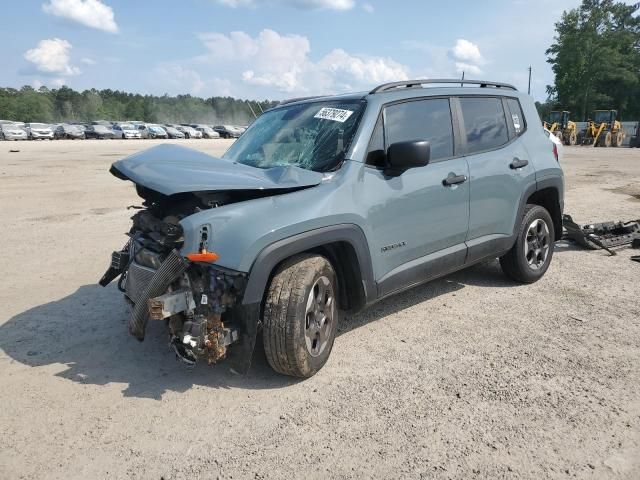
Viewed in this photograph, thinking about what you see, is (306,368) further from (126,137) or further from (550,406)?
(126,137)

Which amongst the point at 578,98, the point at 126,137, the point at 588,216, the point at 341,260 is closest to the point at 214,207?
the point at 341,260

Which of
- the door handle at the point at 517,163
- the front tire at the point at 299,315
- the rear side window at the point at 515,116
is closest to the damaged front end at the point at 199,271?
the front tire at the point at 299,315

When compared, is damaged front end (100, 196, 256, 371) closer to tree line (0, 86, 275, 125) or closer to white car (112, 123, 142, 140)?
white car (112, 123, 142, 140)

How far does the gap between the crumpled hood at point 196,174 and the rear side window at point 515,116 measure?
2.53m

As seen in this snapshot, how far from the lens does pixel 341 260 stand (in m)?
3.59

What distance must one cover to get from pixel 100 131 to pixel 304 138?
168 feet

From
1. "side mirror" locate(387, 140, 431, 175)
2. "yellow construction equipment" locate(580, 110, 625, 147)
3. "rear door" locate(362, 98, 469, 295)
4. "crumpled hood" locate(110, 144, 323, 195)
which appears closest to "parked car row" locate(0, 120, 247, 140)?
"yellow construction equipment" locate(580, 110, 625, 147)

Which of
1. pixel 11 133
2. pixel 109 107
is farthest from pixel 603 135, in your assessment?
pixel 109 107

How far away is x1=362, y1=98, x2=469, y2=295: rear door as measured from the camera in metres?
3.67

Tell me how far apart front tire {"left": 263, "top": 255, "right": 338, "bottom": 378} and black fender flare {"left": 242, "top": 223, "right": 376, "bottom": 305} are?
0.10 meters

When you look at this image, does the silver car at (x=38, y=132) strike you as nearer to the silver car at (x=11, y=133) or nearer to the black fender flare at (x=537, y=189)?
the silver car at (x=11, y=133)

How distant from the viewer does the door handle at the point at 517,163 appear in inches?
188

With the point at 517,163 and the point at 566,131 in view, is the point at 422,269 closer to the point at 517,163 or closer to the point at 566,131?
the point at 517,163

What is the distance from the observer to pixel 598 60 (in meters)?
58.5
